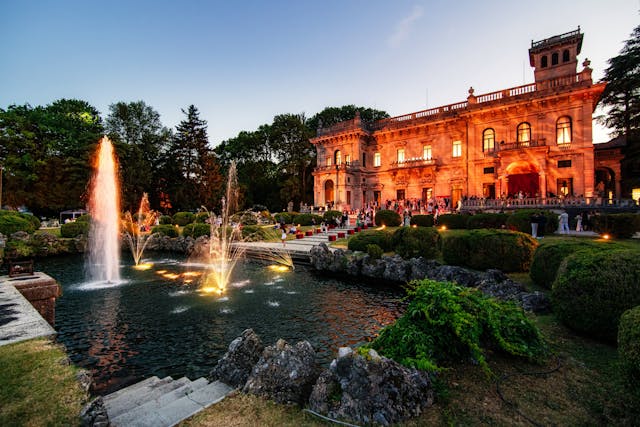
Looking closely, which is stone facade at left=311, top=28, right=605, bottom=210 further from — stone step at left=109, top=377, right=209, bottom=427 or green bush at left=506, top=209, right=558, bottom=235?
stone step at left=109, top=377, right=209, bottom=427

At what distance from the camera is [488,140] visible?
103 feet

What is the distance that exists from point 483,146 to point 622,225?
1901 centimetres

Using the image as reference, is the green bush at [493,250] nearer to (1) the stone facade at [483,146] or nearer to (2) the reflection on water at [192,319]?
(2) the reflection on water at [192,319]

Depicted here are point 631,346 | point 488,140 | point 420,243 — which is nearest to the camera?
point 631,346

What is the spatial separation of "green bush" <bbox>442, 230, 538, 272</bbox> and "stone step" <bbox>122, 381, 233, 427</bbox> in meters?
10.5

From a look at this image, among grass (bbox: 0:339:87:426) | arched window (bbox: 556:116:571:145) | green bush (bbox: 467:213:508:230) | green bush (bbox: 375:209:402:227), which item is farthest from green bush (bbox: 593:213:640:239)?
grass (bbox: 0:339:87:426)

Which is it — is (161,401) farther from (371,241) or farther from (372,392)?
(371,241)

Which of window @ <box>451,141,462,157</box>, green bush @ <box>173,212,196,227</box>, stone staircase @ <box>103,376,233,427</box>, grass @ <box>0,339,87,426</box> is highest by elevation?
window @ <box>451,141,462,157</box>

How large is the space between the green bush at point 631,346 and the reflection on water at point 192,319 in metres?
4.44

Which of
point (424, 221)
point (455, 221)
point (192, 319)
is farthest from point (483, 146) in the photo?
point (192, 319)

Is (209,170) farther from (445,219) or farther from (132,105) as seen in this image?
(445,219)

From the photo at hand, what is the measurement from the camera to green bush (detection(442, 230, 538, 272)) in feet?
34.9

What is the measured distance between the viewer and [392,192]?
38.7m

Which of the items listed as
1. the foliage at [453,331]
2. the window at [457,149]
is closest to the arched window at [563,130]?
the window at [457,149]
